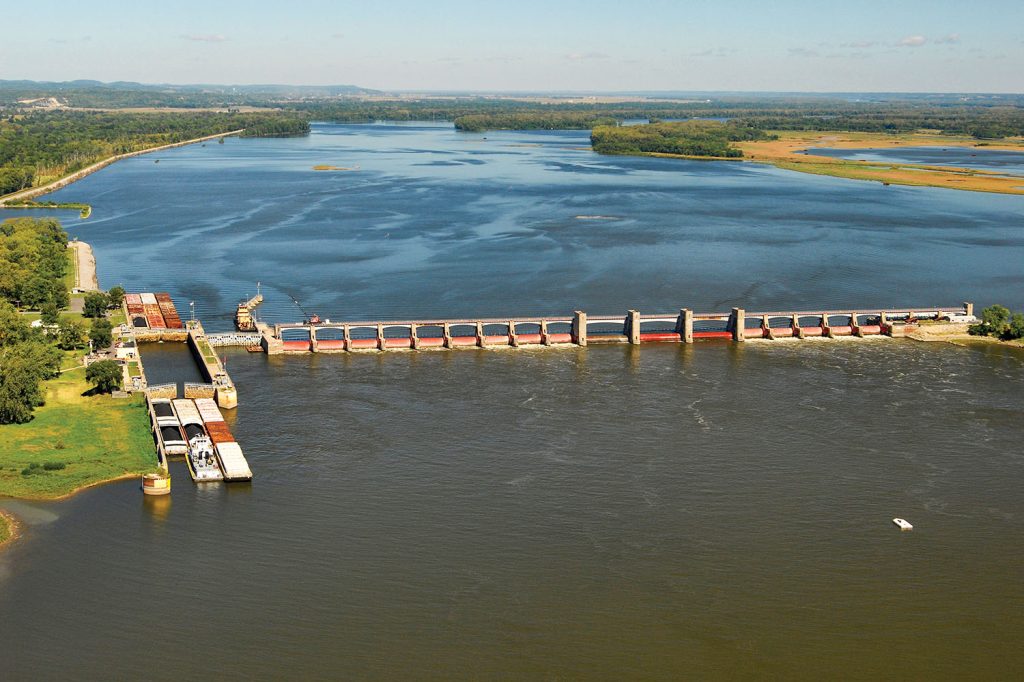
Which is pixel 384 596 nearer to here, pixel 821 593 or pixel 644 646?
pixel 644 646

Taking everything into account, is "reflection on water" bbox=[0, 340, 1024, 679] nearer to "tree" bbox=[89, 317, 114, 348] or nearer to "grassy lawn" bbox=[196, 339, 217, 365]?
"grassy lawn" bbox=[196, 339, 217, 365]

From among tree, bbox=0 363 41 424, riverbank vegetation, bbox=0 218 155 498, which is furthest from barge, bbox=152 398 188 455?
tree, bbox=0 363 41 424

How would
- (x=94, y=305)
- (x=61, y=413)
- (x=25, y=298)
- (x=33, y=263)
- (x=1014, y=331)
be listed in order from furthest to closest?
1. (x=33, y=263)
2. (x=25, y=298)
3. (x=94, y=305)
4. (x=1014, y=331)
5. (x=61, y=413)

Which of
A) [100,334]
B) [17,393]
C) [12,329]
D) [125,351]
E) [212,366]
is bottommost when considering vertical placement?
[212,366]

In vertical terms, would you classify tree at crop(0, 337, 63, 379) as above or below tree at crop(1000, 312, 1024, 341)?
above

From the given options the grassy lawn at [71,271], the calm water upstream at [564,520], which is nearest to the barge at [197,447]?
the calm water upstream at [564,520]

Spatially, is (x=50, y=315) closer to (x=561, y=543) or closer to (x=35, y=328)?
(x=35, y=328)

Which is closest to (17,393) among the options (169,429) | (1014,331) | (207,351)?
(169,429)
